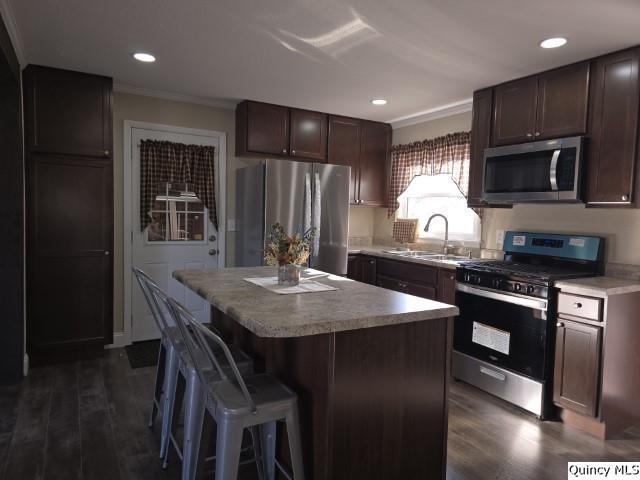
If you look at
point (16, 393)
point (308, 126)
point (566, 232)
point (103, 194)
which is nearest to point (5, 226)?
point (103, 194)

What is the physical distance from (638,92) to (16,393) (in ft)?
14.1

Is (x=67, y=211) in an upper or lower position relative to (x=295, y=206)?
lower

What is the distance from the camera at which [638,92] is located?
2604 mm

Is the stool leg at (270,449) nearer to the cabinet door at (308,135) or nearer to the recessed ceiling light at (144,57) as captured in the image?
the recessed ceiling light at (144,57)

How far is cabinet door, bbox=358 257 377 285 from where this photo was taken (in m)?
4.34

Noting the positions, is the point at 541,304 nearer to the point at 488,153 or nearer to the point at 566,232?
the point at 566,232

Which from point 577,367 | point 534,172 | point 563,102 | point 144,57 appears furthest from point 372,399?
point 144,57

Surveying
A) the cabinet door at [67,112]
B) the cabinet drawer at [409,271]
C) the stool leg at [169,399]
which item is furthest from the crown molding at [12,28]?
the cabinet drawer at [409,271]

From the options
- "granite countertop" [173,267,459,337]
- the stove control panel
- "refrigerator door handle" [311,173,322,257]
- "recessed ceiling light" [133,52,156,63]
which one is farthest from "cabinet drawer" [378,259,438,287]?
"recessed ceiling light" [133,52,156,63]

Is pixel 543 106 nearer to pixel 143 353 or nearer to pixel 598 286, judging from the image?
pixel 598 286

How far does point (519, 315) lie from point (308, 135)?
8.64ft

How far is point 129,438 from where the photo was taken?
7.82ft

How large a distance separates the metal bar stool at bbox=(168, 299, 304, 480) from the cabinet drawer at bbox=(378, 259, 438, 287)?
214cm

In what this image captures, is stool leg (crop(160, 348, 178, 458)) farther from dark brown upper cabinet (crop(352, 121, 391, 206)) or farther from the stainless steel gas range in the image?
dark brown upper cabinet (crop(352, 121, 391, 206))
